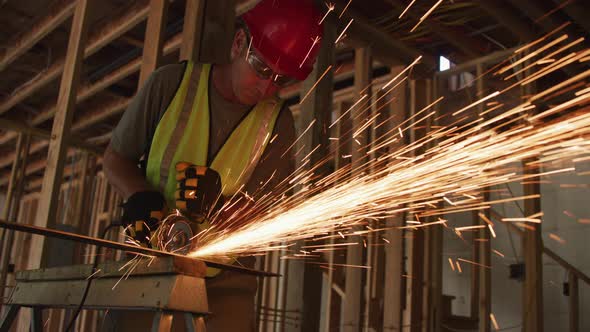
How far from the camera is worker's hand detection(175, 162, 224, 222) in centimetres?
214

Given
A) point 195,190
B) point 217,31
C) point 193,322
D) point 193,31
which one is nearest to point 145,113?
point 195,190

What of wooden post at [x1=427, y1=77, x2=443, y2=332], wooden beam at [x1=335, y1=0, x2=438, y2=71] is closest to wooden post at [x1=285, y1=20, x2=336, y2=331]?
wooden beam at [x1=335, y1=0, x2=438, y2=71]

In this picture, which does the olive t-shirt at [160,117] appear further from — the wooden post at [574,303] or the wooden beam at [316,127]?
the wooden post at [574,303]

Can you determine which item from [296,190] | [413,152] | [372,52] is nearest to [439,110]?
[413,152]

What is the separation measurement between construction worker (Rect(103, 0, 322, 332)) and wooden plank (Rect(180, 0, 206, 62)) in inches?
17.5

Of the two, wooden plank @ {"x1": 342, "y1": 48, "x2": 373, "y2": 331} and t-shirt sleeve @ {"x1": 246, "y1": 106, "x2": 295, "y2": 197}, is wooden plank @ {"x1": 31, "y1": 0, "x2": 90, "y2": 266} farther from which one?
wooden plank @ {"x1": 342, "y1": 48, "x2": 373, "y2": 331}

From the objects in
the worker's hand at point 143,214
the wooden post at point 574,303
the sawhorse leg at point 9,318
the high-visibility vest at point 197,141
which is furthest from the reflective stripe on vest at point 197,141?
the wooden post at point 574,303

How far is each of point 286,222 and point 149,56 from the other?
1.09 meters

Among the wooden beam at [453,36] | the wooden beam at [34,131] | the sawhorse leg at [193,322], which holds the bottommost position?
the sawhorse leg at [193,322]

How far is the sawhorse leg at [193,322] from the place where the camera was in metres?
1.67

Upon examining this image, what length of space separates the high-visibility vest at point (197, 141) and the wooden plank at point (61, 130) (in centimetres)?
71

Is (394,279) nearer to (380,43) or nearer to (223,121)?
(380,43)

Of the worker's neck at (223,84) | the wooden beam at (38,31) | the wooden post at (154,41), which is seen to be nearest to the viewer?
the worker's neck at (223,84)

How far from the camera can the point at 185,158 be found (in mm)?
2412
